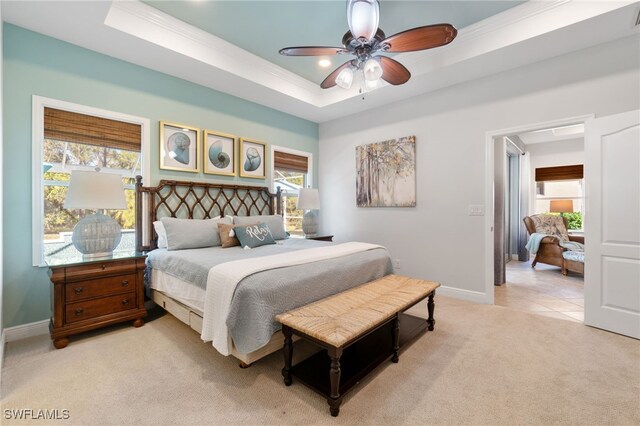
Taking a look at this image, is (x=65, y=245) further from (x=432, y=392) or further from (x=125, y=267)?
(x=432, y=392)

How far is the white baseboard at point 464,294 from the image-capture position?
11.7ft

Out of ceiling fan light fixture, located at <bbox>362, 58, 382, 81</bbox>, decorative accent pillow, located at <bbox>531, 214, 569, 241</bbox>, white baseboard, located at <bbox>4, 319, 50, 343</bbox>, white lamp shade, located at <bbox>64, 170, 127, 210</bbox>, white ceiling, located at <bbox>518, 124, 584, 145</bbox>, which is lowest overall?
white baseboard, located at <bbox>4, 319, 50, 343</bbox>

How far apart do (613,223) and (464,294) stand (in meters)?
1.66

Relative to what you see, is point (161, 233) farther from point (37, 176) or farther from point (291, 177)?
point (291, 177)

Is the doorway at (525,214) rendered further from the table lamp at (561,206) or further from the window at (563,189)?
the table lamp at (561,206)

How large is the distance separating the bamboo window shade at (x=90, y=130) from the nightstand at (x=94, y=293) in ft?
4.10

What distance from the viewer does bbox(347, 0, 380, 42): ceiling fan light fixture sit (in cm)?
198

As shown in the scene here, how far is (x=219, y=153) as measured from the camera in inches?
158

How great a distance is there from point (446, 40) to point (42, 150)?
370 cm

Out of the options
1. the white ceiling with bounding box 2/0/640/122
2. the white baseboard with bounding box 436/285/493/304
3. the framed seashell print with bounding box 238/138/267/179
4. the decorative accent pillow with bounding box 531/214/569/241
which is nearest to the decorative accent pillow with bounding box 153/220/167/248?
the framed seashell print with bounding box 238/138/267/179

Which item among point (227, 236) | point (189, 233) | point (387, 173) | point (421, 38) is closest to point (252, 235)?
point (227, 236)

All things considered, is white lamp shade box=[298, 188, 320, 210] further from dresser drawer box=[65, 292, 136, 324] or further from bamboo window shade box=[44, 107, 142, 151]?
dresser drawer box=[65, 292, 136, 324]

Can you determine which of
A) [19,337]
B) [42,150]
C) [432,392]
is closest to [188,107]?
[42,150]

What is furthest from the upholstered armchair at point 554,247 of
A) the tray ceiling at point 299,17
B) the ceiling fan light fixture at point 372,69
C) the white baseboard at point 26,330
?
the white baseboard at point 26,330
